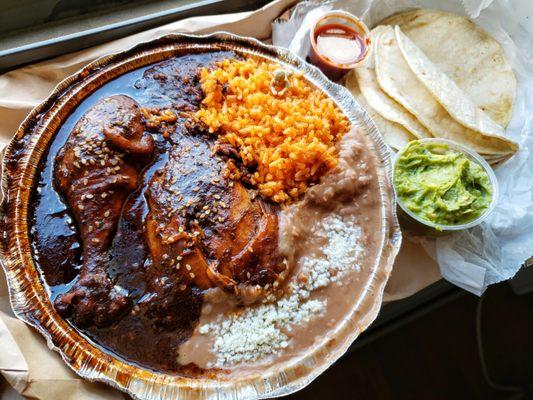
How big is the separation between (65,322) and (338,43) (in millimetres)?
2044

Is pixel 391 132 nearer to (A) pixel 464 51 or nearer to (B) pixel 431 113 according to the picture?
(B) pixel 431 113

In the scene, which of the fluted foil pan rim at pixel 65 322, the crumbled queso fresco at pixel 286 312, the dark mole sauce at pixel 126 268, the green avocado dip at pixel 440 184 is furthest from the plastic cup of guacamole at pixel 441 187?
the dark mole sauce at pixel 126 268

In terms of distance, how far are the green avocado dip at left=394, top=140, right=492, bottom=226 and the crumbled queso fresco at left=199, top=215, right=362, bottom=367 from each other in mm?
415

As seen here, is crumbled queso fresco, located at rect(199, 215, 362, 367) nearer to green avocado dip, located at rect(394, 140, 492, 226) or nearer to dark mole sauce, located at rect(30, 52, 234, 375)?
dark mole sauce, located at rect(30, 52, 234, 375)

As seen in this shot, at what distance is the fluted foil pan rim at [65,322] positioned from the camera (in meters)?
1.95

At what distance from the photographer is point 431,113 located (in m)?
2.71

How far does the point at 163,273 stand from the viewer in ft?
6.73

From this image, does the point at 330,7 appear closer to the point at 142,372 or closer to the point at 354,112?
the point at 354,112

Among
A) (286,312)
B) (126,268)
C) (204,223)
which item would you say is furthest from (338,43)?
(126,268)

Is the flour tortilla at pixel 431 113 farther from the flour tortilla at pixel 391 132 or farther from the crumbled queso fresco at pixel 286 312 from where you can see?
the crumbled queso fresco at pixel 286 312

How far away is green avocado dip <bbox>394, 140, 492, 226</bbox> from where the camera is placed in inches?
96.0

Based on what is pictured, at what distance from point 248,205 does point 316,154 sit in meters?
0.40

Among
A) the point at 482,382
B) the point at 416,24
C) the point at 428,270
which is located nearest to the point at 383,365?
the point at 482,382

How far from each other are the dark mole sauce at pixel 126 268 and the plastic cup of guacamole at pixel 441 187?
114cm
